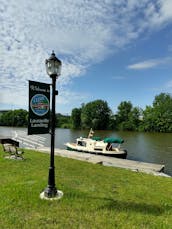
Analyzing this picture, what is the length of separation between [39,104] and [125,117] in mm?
72546

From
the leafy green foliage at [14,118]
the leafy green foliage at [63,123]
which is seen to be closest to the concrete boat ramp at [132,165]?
the leafy green foliage at [63,123]

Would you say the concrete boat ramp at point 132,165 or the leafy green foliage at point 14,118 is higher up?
the leafy green foliage at point 14,118

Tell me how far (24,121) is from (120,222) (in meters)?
92.0

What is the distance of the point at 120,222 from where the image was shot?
12.4 feet

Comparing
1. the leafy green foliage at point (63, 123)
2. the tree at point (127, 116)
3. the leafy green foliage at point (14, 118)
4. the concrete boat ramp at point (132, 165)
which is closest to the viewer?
the concrete boat ramp at point (132, 165)

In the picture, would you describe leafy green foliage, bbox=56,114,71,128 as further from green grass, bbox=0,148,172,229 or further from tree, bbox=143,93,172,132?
green grass, bbox=0,148,172,229

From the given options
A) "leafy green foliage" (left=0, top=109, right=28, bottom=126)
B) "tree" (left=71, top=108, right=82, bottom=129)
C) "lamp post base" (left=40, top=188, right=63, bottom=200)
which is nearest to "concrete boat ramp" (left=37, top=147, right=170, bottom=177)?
"lamp post base" (left=40, top=188, right=63, bottom=200)

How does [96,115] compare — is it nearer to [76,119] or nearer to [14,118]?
[76,119]

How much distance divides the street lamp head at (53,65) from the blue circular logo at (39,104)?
0.60 metres

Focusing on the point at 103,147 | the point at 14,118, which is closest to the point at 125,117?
the point at 14,118

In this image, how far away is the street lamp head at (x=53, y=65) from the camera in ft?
16.4

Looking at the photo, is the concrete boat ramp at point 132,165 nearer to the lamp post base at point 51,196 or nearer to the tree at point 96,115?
the lamp post base at point 51,196

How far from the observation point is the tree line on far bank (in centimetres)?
6619

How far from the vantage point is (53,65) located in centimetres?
501
